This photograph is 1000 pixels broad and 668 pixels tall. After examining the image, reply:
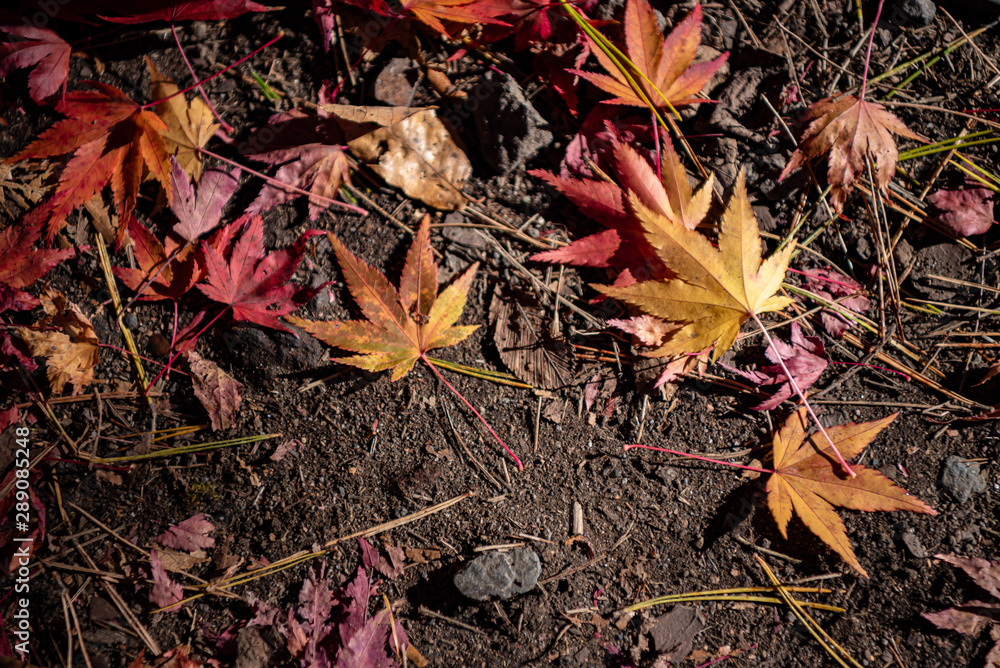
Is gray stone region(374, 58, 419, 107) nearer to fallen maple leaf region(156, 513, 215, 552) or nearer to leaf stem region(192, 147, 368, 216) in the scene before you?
leaf stem region(192, 147, 368, 216)

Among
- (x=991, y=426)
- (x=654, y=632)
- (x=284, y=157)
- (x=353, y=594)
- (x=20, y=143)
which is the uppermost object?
(x=20, y=143)

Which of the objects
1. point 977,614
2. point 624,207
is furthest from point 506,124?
point 977,614

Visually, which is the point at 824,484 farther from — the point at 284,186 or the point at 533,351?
the point at 284,186

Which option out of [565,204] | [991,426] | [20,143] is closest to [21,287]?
[20,143]

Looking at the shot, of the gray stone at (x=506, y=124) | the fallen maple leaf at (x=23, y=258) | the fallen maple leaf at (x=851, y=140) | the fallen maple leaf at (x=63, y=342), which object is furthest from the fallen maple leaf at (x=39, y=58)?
the fallen maple leaf at (x=851, y=140)

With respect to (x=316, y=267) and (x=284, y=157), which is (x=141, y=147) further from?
(x=316, y=267)

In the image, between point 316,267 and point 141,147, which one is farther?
point 316,267

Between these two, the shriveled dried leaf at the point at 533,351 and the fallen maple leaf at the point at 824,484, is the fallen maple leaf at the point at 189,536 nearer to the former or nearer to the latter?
the shriveled dried leaf at the point at 533,351

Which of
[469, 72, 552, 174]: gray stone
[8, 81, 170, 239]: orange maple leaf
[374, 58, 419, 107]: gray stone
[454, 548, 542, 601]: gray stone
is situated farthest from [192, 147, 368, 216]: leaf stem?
[454, 548, 542, 601]: gray stone
